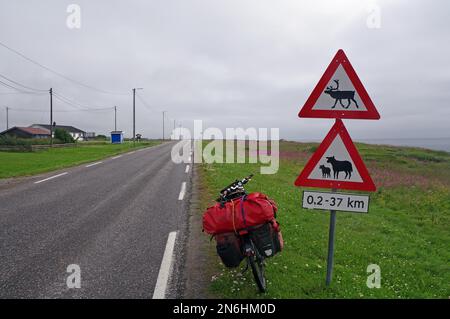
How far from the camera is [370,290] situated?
13.0 ft

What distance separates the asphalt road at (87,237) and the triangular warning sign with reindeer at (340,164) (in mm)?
2659

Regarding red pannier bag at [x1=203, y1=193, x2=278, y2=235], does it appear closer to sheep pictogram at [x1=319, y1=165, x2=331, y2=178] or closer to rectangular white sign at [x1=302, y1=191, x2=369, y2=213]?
rectangular white sign at [x1=302, y1=191, x2=369, y2=213]

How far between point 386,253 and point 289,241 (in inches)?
71.3

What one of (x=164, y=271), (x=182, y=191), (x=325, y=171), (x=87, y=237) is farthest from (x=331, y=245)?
(x=182, y=191)

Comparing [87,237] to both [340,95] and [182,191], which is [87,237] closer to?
[182,191]

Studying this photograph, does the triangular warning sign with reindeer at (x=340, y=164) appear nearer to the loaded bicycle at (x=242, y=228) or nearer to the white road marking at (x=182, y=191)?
the loaded bicycle at (x=242, y=228)

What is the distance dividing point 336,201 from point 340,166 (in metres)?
0.45

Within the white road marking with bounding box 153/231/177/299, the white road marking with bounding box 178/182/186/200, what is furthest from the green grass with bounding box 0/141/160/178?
the white road marking with bounding box 153/231/177/299

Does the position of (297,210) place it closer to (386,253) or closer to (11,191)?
(386,253)

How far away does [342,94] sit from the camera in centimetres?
356

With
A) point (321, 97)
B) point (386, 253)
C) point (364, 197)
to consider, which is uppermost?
point (321, 97)

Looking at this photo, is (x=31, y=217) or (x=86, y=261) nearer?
(x=86, y=261)

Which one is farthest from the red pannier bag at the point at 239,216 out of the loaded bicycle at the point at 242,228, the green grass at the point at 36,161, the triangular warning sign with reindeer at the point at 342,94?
the green grass at the point at 36,161
